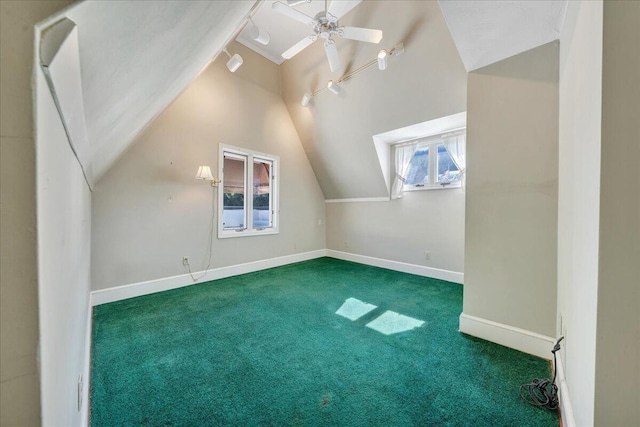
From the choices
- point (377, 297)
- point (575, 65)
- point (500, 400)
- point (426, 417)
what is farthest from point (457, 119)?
point (426, 417)

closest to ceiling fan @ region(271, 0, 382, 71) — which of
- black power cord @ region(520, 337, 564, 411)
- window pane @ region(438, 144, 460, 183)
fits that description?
window pane @ region(438, 144, 460, 183)

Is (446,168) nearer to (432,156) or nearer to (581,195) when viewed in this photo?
(432,156)

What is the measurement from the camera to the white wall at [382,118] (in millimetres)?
2770

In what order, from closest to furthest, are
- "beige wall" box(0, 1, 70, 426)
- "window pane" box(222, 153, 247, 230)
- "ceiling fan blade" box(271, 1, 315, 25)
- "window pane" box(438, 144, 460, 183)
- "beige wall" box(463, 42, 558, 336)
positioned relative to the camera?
"beige wall" box(0, 1, 70, 426)
"beige wall" box(463, 42, 558, 336)
"ceiling fan blade" box(271, 1, 315, 25)
"window pane" box(438, 144, 460, 183)
"window pane" box(222, 153, 247, 230)

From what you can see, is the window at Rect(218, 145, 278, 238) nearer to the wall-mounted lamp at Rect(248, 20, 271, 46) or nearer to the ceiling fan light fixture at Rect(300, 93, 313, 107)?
the ceiling fan light fixture at Rect(300, 93, 313, 107)

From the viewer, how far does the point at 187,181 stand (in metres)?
3.52

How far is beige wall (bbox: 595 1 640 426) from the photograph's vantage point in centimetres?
79

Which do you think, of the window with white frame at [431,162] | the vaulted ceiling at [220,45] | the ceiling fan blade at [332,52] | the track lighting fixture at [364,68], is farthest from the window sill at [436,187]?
the ceiling fan blade at [332,52]

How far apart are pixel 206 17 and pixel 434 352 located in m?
2.48

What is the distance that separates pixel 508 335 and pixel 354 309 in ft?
4.40

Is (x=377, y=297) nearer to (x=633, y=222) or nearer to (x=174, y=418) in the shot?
(x=174, y=418)

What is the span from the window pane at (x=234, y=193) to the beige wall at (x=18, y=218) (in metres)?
3.66

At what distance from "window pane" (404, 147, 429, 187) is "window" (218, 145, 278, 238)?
242 centimetres

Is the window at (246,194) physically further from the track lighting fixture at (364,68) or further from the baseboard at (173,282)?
the track lighting fixture at (364,68)
